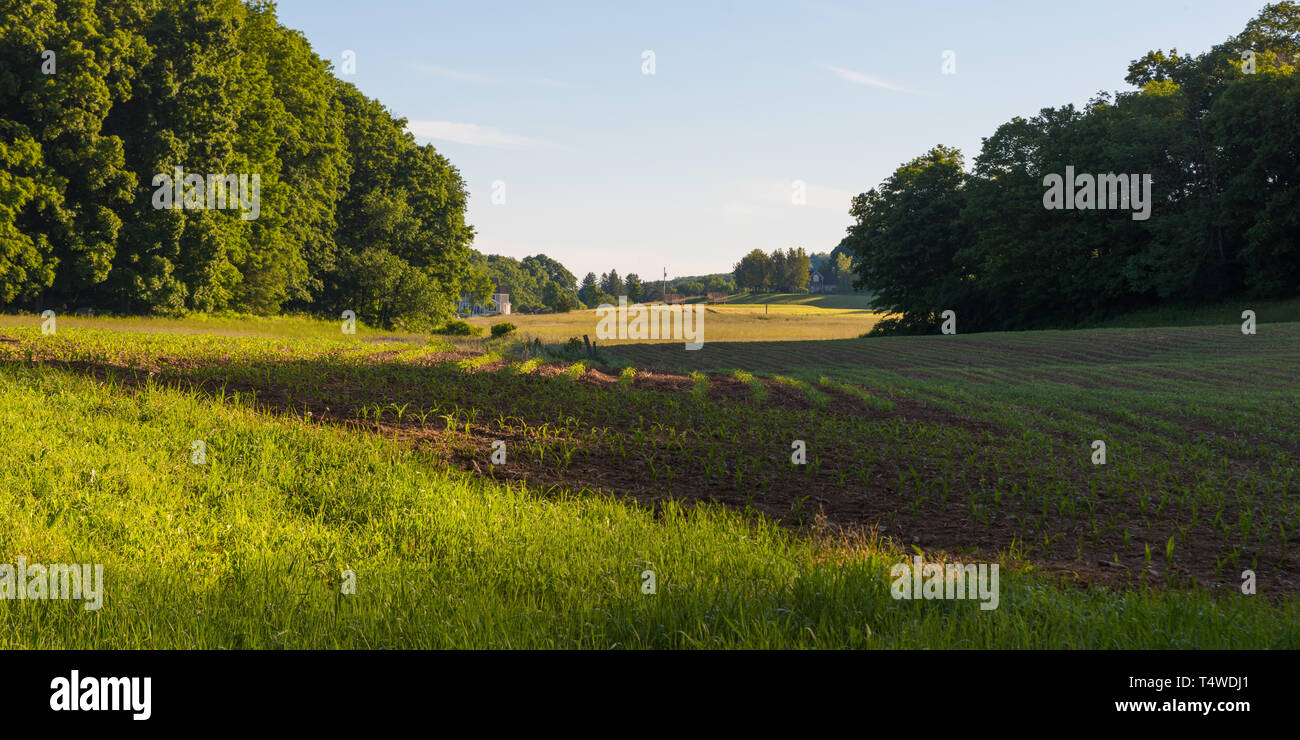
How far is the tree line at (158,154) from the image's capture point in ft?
115

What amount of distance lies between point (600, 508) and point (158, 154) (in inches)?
1594

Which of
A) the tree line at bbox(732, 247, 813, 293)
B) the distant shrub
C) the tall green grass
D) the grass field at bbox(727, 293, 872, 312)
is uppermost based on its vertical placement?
the tree line at bbox(732, 247, 813, 293)

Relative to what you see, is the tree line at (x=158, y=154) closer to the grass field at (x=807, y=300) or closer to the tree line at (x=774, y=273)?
the grass field at (x=807, y=300)

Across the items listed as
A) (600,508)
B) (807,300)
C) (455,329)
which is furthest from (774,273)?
(600,508)

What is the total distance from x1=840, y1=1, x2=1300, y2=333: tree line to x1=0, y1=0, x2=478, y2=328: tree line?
146ft

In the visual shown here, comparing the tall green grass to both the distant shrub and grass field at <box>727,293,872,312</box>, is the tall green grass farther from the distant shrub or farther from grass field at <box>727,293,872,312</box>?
grass field at <box>727,293,872,312</box>

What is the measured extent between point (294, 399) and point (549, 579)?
8.50m

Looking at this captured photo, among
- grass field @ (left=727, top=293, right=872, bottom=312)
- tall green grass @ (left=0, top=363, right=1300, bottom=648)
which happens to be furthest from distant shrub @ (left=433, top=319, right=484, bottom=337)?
grass field @ (left=727, top=293, right=872, bottom=312)

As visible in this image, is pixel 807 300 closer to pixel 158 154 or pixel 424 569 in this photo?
pixel 158 154

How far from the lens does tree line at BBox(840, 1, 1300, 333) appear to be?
47.5 meters

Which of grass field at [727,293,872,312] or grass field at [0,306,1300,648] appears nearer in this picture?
grass field at [0,306,1300,648]

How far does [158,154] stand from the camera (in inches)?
1507
